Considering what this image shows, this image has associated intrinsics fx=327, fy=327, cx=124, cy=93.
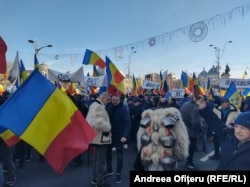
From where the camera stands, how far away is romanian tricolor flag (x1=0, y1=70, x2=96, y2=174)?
3.44 meters

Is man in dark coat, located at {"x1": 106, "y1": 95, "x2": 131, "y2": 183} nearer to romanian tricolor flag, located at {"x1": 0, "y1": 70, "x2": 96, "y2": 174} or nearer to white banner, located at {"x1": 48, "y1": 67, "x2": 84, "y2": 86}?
romanian tricolor flag, located at {"x1": 0, "y1": 70, "x2": 96, "y2": 174}

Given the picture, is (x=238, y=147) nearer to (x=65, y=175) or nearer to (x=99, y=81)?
(x=65, y=175)

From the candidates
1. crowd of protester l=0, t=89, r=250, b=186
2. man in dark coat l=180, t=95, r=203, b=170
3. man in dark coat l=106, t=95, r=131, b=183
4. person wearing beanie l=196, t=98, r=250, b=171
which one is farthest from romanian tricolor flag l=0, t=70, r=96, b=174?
man in dark coat l=180, t=95, r=203, b=170

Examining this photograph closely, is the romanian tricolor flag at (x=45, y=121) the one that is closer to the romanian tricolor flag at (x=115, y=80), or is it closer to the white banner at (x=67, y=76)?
the romanian tricolor flag at (x=115, y=80)

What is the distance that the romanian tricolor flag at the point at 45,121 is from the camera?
344cm

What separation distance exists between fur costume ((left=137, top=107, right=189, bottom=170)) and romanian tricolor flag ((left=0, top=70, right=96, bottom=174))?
1.18 meters

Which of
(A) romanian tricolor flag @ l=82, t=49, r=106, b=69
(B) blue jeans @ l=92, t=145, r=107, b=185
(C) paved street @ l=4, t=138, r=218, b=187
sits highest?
(A) romanian tricolor flag @ l=82, t=49, r=106, b=69

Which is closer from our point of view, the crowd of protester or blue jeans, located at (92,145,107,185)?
the crowd of protester

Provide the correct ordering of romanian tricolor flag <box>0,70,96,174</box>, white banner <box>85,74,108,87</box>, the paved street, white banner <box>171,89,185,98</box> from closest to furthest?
romanian tricolor flag <box>0,70,96,174</box>, the paved street, white banner <box>85,74,108,87</box>, white banner <box>171,89,185,98</box>

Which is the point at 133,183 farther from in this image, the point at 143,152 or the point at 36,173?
the point at 36,173

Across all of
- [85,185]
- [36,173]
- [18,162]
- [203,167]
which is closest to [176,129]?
[85,185]

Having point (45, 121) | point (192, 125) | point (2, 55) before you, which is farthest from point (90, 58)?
point (45, 121)

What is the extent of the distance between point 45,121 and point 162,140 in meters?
1.77

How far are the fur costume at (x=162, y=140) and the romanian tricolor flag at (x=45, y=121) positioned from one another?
3.88ft
